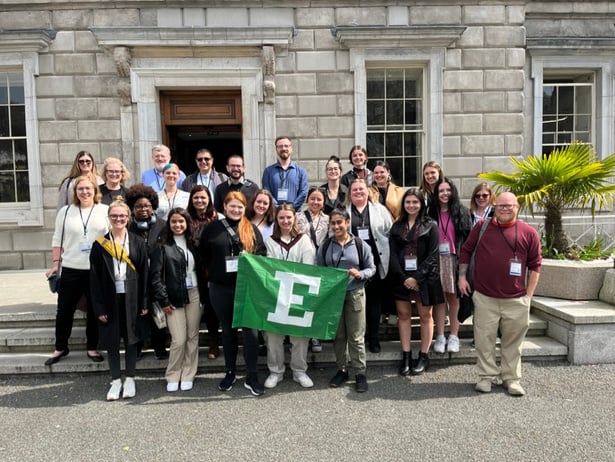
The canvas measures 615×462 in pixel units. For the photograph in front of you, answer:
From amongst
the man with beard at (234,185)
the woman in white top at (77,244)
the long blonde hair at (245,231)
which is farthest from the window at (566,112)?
the woman in white top at (77,244)

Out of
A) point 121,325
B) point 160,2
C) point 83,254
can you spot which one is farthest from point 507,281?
point 160,2

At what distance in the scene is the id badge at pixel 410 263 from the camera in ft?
15.0

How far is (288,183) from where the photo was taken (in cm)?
590

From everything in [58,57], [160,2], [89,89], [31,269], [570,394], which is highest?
[160,2]

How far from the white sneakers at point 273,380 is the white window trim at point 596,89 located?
A: 8.00 meters

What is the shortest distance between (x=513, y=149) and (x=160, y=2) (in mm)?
7515

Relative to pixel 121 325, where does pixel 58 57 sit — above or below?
above

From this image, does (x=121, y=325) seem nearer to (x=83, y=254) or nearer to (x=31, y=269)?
(x=83, y=254)

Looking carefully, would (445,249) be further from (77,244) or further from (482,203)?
(77,244)

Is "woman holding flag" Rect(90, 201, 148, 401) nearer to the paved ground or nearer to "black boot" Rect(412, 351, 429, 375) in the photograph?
the paved ground

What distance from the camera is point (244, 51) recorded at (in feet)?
28.2

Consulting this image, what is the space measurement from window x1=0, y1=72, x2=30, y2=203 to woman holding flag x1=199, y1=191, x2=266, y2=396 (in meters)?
6.73

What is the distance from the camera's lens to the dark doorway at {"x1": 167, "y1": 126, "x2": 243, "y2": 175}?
9.49 meters

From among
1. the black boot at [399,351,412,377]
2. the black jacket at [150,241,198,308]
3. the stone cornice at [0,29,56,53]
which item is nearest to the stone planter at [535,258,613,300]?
A: the black boot at [399,351,412,377]
